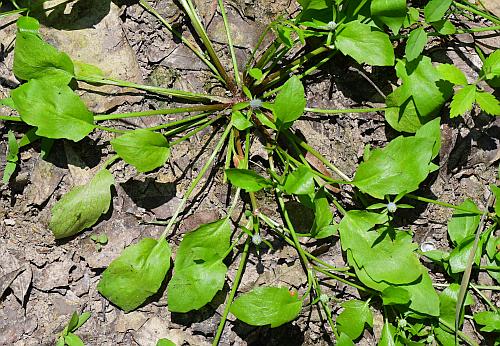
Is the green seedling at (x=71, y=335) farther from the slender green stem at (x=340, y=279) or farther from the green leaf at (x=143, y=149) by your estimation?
the slender green stem at (x=340, y=279)

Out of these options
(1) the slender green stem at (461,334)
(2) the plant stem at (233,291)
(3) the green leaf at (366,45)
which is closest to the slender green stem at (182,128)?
(2) the plant stem at (233,291)

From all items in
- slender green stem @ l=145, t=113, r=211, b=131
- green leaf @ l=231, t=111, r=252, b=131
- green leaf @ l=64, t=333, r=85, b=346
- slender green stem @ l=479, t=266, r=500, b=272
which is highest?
green leaf @ l=231, t=111, r=252, b=131

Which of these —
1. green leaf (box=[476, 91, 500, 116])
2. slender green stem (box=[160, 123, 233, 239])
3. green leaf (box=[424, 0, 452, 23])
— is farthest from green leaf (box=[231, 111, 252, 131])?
green leaf (box=[476, 91, 500, 116])

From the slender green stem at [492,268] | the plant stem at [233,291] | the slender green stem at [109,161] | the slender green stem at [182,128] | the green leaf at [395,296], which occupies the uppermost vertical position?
the slender green stem at [182,128]

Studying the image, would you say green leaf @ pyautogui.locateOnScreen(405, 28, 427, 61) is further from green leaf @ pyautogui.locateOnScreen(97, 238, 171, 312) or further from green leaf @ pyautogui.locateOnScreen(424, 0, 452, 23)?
green leaf @ pyautogui.locateOnScreen(97, 238, 171, 312)

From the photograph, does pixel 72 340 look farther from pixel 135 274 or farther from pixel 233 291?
pixel 233 291

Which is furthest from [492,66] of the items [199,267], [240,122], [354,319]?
[199,267]
